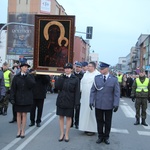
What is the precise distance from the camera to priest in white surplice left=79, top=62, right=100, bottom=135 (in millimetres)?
8773

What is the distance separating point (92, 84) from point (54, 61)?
1.63m

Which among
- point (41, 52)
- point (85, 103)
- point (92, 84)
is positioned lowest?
point (85, 103)

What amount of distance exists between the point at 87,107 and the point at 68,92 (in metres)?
1.19

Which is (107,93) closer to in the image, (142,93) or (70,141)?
(70,141)

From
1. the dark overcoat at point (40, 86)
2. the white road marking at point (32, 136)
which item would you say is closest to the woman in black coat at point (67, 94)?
the white road marking at point (32, 136)

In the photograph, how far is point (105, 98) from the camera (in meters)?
7.83

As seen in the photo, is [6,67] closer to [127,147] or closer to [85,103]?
[85,103]

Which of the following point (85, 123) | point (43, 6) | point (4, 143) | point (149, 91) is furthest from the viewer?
point (43, 6)

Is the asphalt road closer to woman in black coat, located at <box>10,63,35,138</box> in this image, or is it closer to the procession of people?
the procession of people

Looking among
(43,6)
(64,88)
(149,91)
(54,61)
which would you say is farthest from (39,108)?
(43,6)

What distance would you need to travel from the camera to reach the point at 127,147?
765cm

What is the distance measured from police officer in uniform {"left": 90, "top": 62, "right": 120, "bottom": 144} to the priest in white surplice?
2.46ft

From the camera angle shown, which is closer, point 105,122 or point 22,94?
point 105,122

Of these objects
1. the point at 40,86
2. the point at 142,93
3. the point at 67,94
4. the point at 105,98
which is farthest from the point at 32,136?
the point at 142,93
